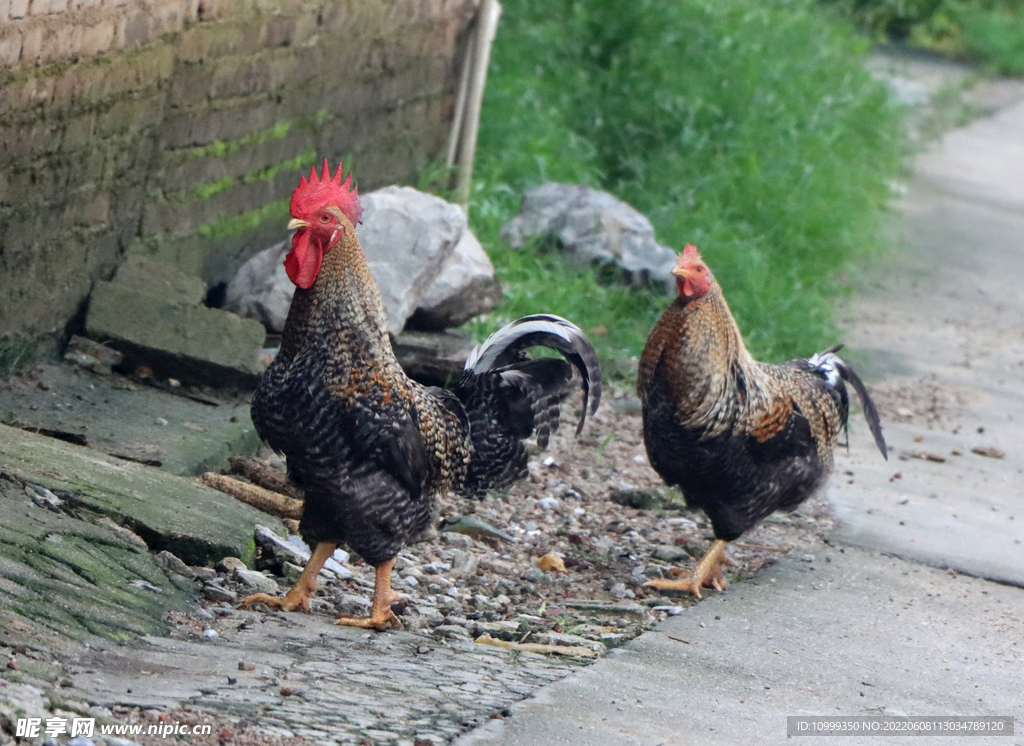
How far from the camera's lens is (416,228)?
655cm

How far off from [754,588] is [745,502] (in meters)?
0.35

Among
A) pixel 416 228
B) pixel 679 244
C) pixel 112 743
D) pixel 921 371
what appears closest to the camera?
pixel 112 743

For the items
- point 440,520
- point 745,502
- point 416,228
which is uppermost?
point 416,228

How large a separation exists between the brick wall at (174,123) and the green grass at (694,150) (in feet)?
4.81

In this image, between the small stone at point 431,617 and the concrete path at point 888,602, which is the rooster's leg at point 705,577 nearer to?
the concrete path at point 888,602

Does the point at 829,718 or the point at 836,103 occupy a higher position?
the point at 836,103

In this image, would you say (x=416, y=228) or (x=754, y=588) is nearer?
(x=754, y=588)

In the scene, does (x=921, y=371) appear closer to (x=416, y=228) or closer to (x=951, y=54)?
(x=416, y=228)

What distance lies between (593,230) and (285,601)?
16.4 feet

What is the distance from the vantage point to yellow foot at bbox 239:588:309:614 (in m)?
4.14

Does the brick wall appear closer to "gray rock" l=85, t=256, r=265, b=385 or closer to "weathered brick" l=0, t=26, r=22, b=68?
"weathered brick" l=0, t=26, r=22, b=68

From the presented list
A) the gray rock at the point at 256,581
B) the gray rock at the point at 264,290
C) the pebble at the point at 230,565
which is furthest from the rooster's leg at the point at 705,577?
the gray rock at the point at 264,290

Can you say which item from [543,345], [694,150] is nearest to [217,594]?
[543,345]

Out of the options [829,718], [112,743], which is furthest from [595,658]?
[112,743]
